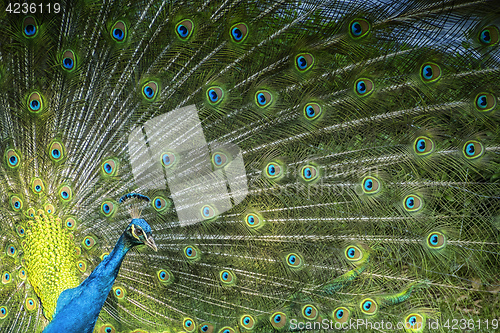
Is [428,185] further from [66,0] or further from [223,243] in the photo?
[66,0]

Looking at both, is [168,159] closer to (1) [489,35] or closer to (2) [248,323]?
(2) [248,323]

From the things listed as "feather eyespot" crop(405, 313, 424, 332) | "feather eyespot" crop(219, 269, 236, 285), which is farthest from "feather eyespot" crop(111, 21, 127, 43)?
"feather eyespot" crop(405, 313, 424, 332)

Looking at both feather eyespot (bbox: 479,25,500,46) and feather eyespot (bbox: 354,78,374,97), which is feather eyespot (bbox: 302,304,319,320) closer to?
feather eyespot (bbox: 354,78,374,97)

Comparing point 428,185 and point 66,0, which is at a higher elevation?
point 66,0

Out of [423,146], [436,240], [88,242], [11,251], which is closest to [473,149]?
[423,146]

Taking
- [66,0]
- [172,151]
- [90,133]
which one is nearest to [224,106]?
[172,151]
